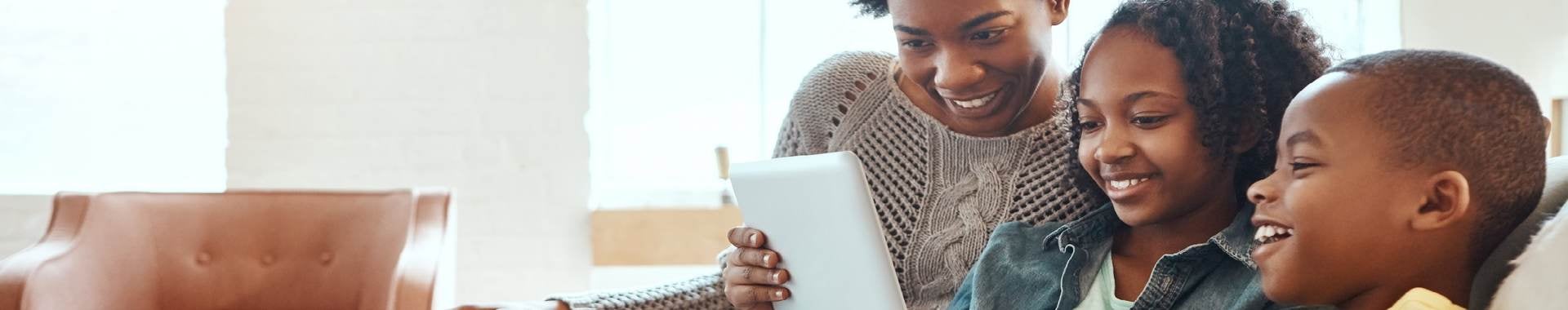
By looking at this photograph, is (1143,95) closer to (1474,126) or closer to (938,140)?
(1474,126)

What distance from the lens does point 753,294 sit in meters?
1.32

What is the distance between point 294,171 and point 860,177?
2.22 metres

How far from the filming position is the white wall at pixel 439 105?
287 centimetres

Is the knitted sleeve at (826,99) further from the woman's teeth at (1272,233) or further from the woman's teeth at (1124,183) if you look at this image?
the woman's teeth at (1272,233)

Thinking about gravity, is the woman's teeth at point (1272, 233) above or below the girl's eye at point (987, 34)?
below

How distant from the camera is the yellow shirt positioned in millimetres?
837

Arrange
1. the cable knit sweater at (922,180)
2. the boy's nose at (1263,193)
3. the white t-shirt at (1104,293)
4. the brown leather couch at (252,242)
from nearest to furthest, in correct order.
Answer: the boy's nose at (1263,193)
the white t-shirt at (1104,293)
the cable knit sweater at (922,180)
the brown leather couch at (252,242)

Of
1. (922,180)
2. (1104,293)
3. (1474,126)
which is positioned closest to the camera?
(1474,126)

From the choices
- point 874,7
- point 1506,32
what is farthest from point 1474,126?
point 1506,32

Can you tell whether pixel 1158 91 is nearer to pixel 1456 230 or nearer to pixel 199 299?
pixel 1456 230

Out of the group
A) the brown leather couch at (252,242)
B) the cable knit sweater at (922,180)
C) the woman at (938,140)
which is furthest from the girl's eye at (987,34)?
the brown leather couch at (252,242)

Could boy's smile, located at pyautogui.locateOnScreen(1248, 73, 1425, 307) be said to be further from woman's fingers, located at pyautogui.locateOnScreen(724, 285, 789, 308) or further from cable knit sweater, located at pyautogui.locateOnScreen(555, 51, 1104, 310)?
woman's fingers, located at pyautogui.locateOnScreen(724, 285, 789, 308)

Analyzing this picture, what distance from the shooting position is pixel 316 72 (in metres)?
2.89

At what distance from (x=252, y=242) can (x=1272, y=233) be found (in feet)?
6.19
